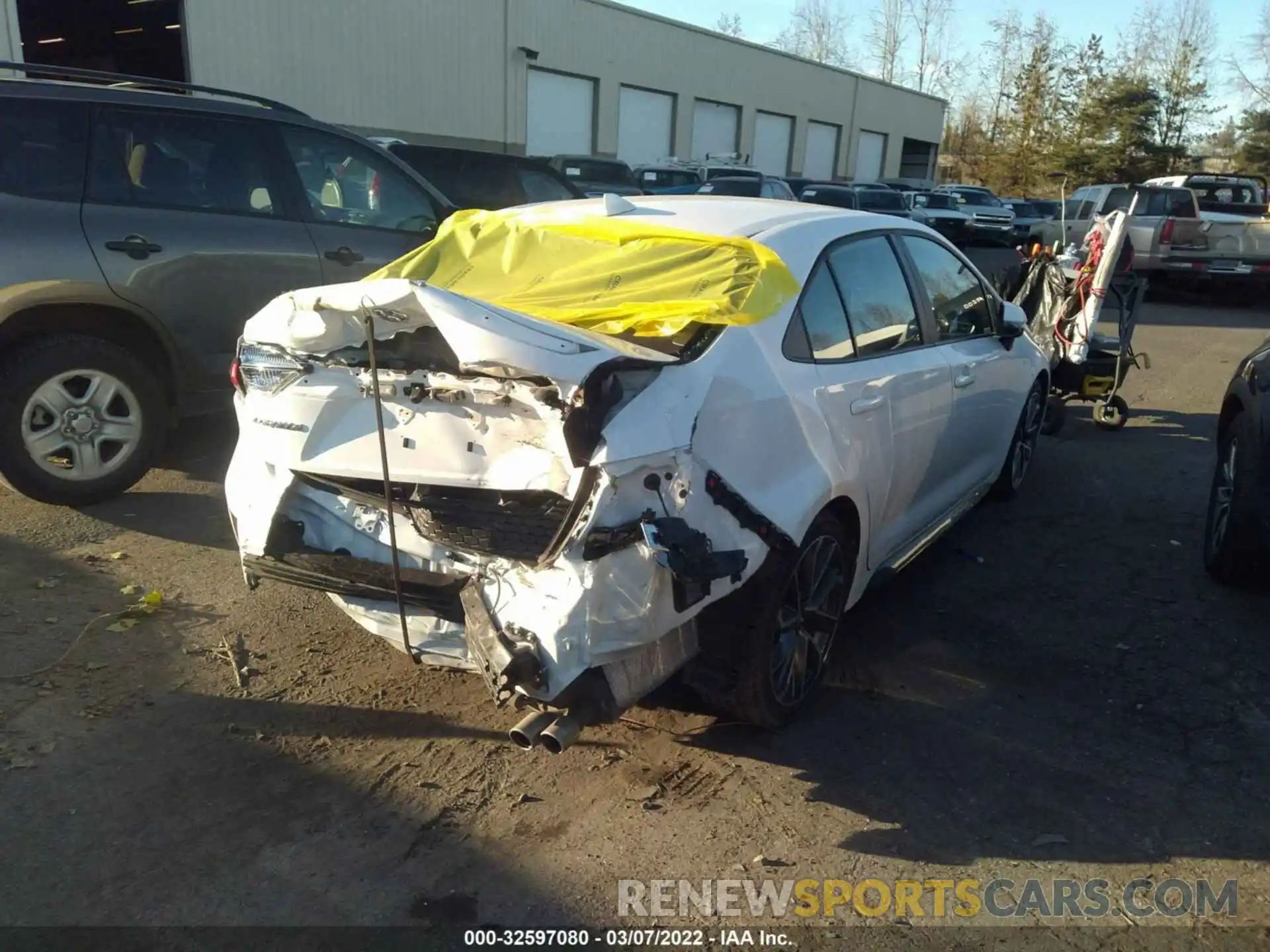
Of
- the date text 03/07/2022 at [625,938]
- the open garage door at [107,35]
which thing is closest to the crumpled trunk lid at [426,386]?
the date text 03/07/2022 at [625,938]

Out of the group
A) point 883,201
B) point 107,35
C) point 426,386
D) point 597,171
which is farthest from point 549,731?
point 107,35

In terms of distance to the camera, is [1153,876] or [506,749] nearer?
[1153,876]

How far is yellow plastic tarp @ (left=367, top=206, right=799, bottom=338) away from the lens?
329cm

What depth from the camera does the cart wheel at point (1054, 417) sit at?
7.86 m

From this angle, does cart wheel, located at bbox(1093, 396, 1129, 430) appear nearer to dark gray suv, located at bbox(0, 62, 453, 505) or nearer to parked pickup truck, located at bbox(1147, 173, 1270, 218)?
dark gray suv, located at bbox(0, 62, 453, 505)

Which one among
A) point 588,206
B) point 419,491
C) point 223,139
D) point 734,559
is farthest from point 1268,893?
point 223,139

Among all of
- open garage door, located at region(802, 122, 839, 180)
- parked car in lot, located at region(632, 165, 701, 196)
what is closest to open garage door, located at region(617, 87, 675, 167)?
open garage door, located at region(802, 122, 839, 180)

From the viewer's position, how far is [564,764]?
3.35 meters

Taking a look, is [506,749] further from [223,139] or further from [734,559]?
[223,139]

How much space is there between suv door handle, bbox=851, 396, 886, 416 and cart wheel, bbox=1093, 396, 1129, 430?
485 cm

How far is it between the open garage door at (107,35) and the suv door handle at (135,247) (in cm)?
1597

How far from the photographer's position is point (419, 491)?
10.3ft

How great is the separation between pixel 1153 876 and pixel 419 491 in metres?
2.39

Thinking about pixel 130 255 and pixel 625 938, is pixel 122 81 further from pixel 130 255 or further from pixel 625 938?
pixel 625 938
